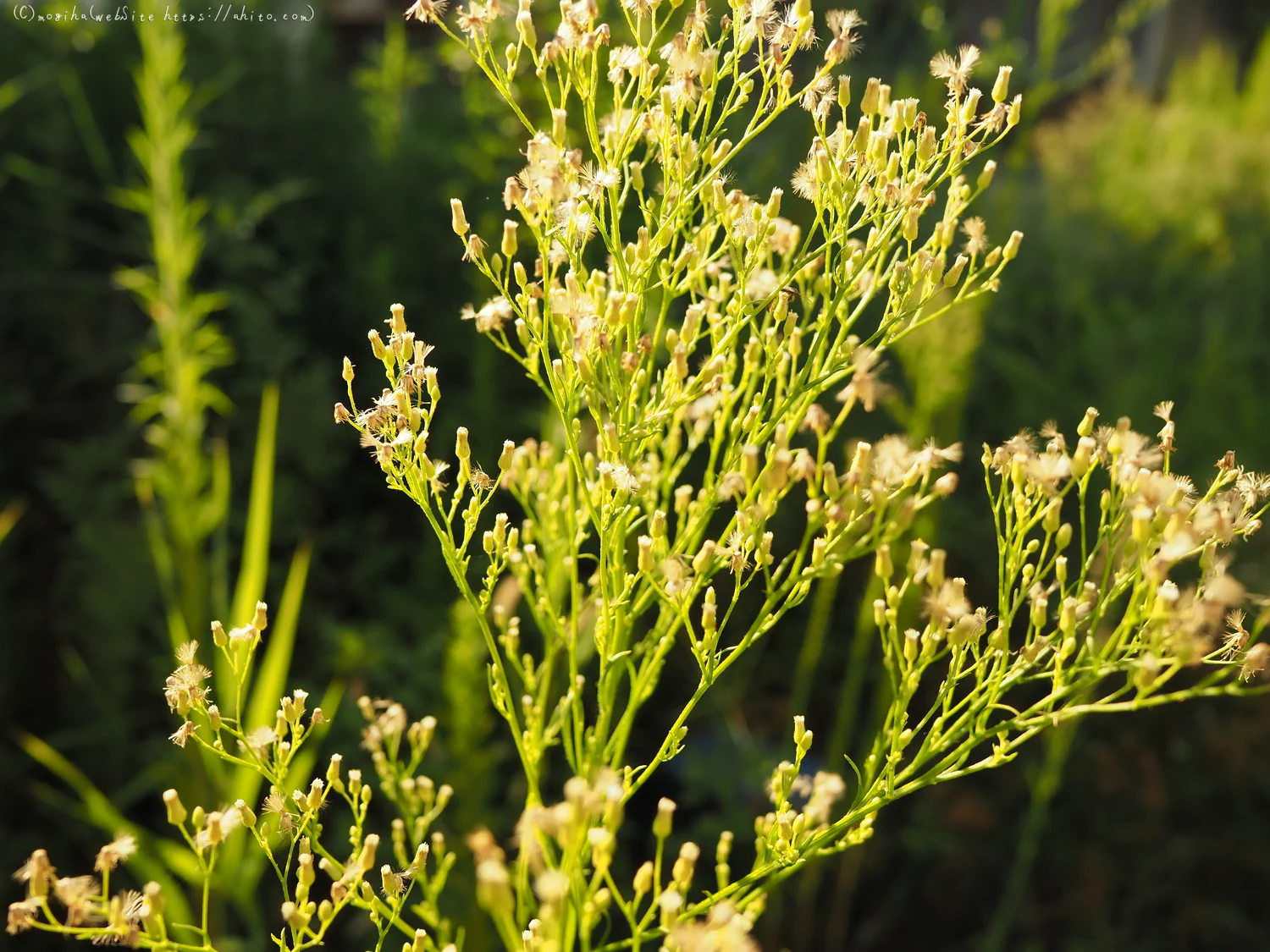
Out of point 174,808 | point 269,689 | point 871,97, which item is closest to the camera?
point 174,808

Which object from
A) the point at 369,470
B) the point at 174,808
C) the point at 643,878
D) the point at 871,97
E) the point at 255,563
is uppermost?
the point at 369,470

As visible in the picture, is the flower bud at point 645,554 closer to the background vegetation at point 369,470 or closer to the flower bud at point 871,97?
the flower bud at point 871,97

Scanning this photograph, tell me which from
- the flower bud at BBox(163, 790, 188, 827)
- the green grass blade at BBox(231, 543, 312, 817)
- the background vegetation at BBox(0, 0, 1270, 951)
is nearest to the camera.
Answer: the flower bud at BBox(163, 790, 188, 827)

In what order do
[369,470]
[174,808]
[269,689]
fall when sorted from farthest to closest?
[369,470] < [269,689] < [174,808]

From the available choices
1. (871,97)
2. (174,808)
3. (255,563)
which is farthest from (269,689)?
(871,97)

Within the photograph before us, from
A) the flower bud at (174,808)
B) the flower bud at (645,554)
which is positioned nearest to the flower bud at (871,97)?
the flower bud at (645,554)

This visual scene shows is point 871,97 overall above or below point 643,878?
above

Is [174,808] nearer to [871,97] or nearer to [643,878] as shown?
[643,878]

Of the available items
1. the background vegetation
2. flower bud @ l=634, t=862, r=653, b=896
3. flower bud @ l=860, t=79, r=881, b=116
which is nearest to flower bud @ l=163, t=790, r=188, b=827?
flower bud @ l=634, t=862, r=653, b=896

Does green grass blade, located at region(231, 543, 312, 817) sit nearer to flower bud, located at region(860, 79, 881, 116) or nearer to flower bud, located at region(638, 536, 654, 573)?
flower bud, located at region(638, 536, 654, 573)

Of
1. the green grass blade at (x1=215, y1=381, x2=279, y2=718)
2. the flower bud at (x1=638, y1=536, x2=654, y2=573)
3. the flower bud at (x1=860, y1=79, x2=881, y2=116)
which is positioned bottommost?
the flower bud at (x1=638, y1=536, x2=654, y2=573)
